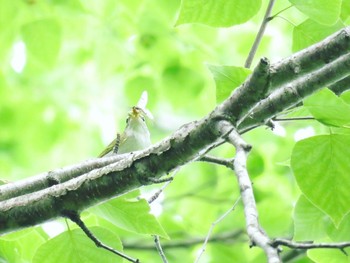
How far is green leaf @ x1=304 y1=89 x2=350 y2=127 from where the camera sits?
1418 millimetres

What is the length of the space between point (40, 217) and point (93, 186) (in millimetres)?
185

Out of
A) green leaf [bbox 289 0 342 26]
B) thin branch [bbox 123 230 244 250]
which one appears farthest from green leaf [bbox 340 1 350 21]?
thin branch [bbox 123 230 244 250]

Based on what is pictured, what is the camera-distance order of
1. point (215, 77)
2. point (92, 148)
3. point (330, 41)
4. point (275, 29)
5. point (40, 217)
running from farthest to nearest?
point (92, 148)
point (275, 29)
point (40, 217)
point (215, 77)
point (330, 41)

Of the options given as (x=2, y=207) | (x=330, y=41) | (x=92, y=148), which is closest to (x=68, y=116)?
(x=92, y=148)

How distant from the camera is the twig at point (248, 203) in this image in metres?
0.96

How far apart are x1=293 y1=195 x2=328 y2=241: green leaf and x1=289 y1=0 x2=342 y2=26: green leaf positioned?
1.74ft

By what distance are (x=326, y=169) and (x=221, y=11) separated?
0.47 metres

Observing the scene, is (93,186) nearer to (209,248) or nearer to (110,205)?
(110,205)

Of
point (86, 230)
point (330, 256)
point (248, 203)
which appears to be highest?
point (86, 230)

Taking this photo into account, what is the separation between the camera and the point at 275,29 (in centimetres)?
559

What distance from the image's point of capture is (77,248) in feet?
5.80

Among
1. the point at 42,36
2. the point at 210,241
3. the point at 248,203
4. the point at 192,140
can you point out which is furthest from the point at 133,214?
the point at 210,241

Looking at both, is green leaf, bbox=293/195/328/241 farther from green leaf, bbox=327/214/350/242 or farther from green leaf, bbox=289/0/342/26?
green leaf, bbox=289/0/342/26

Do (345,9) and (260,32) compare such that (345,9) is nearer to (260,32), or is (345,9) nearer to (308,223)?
(260,32)
